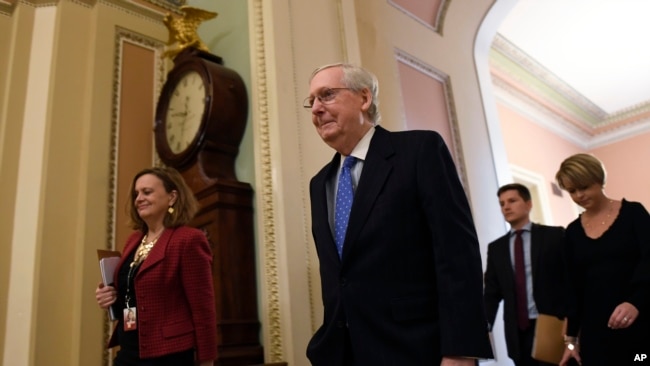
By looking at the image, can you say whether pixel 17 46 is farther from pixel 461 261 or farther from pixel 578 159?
pixel 578 159

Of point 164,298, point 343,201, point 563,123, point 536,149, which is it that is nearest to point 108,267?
point 164,298

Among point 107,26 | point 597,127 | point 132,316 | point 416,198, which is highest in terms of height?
point 597,127

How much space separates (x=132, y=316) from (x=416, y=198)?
0.97 metres

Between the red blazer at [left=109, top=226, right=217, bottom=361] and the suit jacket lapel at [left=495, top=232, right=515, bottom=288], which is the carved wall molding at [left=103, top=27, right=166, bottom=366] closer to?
the red blazer at [left=109, top=226, right=217, bottom=361]

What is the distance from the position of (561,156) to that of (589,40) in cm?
193

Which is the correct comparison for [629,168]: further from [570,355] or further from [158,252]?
[158,252]

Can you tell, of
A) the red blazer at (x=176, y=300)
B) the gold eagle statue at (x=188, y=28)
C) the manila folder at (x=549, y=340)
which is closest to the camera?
the red blazer at (x=176, y=300)

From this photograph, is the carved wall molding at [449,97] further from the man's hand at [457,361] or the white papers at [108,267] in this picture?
the man's hand at [457,361]

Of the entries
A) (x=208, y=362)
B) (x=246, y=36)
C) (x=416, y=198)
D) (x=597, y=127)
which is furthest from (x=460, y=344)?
(x=597, y=127)

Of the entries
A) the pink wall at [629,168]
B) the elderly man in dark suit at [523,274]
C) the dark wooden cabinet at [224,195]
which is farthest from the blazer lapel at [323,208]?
the pink wall at [629,168]

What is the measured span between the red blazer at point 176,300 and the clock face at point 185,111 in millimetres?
822

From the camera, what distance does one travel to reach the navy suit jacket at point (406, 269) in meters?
1.13

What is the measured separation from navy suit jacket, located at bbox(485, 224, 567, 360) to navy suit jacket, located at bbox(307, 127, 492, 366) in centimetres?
112

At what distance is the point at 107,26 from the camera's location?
281 centimetres
